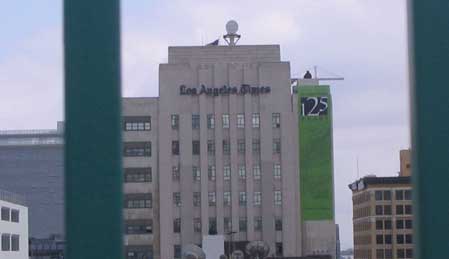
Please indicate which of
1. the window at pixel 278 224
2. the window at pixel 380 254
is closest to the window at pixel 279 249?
the window at pixel 278 224

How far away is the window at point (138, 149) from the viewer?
238ft

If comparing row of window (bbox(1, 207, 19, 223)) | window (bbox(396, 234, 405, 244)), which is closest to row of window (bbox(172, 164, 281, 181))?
row of window (bbox(1, 207, 19, 223))

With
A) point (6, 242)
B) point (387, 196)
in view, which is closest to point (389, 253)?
point (387, 196)

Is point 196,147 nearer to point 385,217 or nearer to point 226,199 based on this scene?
point 226,199

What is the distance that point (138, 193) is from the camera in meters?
72.6

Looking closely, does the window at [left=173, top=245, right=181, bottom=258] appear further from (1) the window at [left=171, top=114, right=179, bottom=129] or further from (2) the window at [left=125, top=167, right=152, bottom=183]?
(1) the window at [left=171, top=114, right=179, bottom=129]

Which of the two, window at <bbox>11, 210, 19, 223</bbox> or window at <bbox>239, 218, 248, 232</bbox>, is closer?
window at <bbox>11, 210, 19, 223</bbox>

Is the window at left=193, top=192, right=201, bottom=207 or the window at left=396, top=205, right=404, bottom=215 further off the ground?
the window at left=193, top=192, right=201, bottom=207

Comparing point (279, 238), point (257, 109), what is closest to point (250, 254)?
point (279, 238)

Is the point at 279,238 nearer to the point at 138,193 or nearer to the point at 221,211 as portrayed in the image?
the point at 221,211

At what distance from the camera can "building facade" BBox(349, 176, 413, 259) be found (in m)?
85.6

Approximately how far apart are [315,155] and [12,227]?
21771 millimetres

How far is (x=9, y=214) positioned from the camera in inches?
2616

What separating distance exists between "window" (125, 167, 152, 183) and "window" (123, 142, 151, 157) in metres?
1.07
